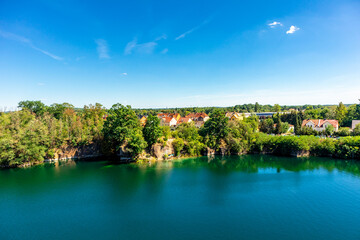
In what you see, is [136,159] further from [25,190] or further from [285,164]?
[285,164]

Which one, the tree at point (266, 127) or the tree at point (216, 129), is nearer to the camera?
the tree at point (216, 129)

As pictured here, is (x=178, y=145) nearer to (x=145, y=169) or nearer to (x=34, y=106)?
(x=145, y=169)

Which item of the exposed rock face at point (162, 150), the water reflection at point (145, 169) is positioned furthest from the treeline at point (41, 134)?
the exposed rock face at point (162, 150)

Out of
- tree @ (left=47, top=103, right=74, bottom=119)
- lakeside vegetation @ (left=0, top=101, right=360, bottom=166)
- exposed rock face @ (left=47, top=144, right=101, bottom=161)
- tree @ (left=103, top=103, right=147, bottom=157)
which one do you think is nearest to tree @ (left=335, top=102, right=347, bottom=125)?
lakeside vegetation @ (left=0, top=101, right=360, bottom=166)

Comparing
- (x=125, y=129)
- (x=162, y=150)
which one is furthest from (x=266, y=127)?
(x=125, y=129)

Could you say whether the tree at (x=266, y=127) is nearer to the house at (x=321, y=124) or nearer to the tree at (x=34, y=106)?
the house at (x=321, y=124)
